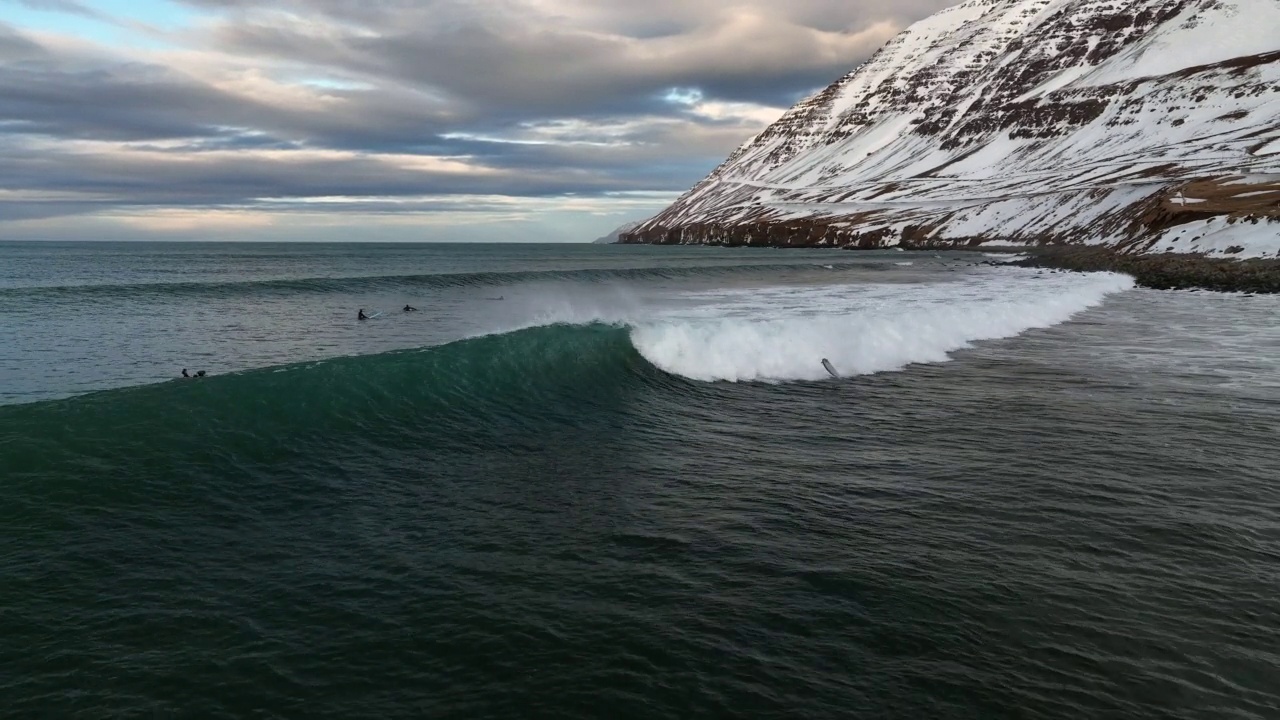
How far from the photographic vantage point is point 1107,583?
8.50m

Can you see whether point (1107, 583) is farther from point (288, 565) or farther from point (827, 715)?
point (288, 565)

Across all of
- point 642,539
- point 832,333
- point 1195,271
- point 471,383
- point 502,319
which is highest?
point 1195,271

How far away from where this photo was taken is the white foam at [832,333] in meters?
22.3

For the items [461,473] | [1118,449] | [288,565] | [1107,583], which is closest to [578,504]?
[461,473]

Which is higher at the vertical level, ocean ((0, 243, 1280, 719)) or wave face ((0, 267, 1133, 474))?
wave face ((0, 267, 1133, 474))

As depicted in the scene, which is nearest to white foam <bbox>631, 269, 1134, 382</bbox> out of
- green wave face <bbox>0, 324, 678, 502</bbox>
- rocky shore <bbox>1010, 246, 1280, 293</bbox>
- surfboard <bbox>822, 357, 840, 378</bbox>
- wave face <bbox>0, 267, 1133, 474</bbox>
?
wave face <bbox>0, 267, 1133, 474</bbox>

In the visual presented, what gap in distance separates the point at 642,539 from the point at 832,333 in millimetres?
17187

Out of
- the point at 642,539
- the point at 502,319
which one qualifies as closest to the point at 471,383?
the point at 642,539

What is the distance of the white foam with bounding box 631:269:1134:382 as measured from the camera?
2231cm

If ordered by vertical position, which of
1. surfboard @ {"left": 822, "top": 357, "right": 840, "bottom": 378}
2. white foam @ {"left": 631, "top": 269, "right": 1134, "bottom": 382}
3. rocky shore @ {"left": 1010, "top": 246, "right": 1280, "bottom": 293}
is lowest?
surfboard @ {"left": 822, "top": 357, "right": 840, "bottom": 378}

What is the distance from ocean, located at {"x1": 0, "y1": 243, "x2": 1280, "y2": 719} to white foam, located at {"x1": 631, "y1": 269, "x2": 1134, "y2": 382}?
0.34 m

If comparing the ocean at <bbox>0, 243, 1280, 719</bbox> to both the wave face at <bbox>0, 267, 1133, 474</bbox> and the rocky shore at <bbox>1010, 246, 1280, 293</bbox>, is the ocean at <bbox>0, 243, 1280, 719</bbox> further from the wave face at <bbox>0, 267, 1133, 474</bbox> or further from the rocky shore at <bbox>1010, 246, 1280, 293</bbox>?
the rocky shore at <bbox>1010, 246, 1280, 293</bbox>

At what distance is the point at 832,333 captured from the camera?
25.6 metres

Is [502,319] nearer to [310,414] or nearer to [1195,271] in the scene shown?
[310,414]
